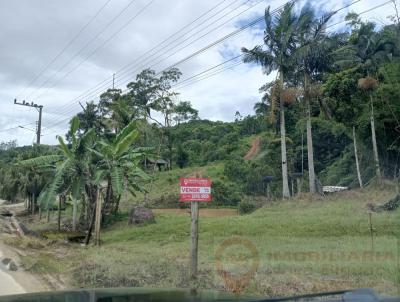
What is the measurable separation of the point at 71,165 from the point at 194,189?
13.3 meters

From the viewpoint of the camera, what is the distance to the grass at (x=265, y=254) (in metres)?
9.84

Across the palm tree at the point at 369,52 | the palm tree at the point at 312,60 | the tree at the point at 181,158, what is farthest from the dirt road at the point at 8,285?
the tree at the point at 181,158

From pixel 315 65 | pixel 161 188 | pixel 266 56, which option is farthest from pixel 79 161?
pixel 161 188

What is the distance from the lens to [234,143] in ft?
205

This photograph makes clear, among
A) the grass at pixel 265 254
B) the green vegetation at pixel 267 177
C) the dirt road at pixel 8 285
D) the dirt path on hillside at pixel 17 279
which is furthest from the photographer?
the green vegetation at pixel 267 177

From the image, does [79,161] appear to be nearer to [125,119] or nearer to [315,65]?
[125,119]

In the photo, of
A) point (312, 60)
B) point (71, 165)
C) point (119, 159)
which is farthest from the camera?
point (312, 60)

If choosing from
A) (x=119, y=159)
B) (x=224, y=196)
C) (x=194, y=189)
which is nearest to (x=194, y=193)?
(x=194, y=189)

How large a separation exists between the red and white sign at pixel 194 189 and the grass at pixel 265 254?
5.64 ft

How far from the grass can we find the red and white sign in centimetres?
172

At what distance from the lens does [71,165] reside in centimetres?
2228

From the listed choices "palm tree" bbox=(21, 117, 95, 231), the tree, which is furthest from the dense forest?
the tree

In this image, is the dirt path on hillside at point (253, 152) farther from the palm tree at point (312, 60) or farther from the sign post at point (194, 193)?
the sign post at point (194, 193)

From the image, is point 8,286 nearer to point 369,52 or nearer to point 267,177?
point 267,177
